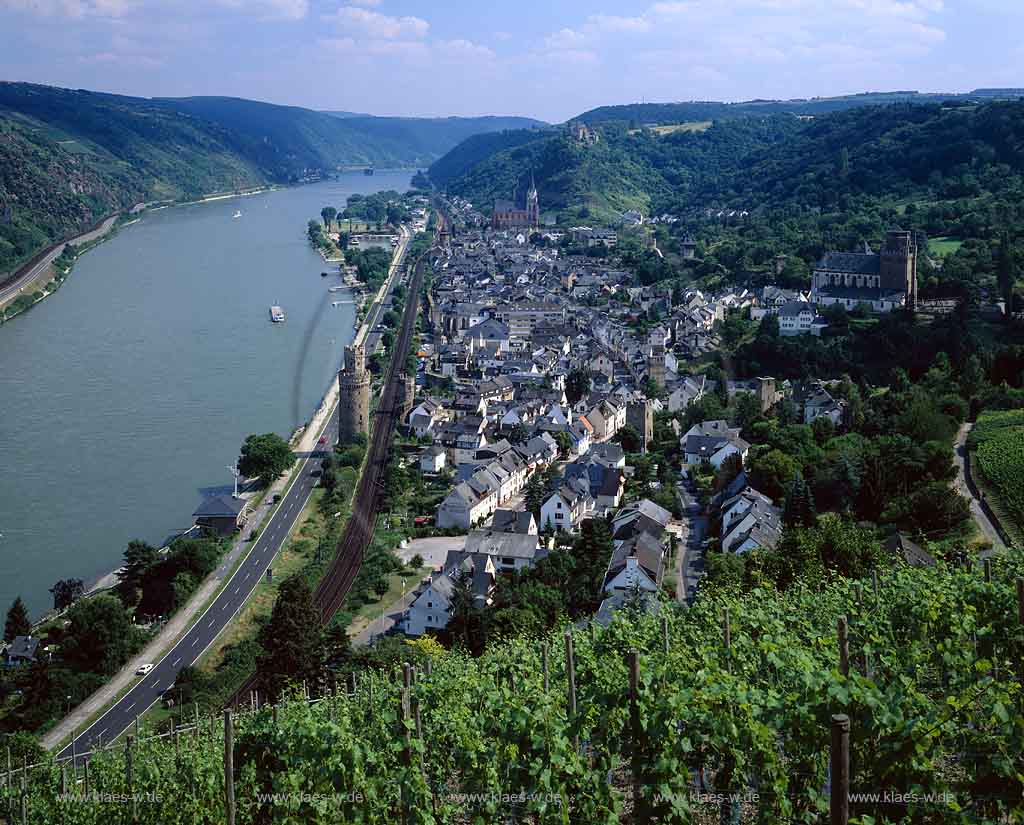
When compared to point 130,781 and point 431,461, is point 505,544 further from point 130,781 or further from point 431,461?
point 130,781

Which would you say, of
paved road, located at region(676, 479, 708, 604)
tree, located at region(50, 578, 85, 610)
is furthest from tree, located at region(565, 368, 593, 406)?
tree, located at region(50, 578, 85, 610)

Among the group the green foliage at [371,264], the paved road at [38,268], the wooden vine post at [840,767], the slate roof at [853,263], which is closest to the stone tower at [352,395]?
the slate roof at [853,263]

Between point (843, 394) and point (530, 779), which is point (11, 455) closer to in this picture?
point (843, 394)

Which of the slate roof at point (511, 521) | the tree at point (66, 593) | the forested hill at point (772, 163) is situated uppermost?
the forested hill at point (772, 163)

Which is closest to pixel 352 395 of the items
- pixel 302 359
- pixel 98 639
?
pixel 302 359

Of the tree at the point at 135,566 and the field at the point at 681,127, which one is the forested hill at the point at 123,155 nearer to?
the tree at the point at 135,566

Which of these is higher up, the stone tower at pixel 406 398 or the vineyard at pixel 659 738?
the vineyard at pixel 659 738

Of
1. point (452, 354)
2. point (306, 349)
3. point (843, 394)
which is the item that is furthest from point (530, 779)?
point (306, 349)
